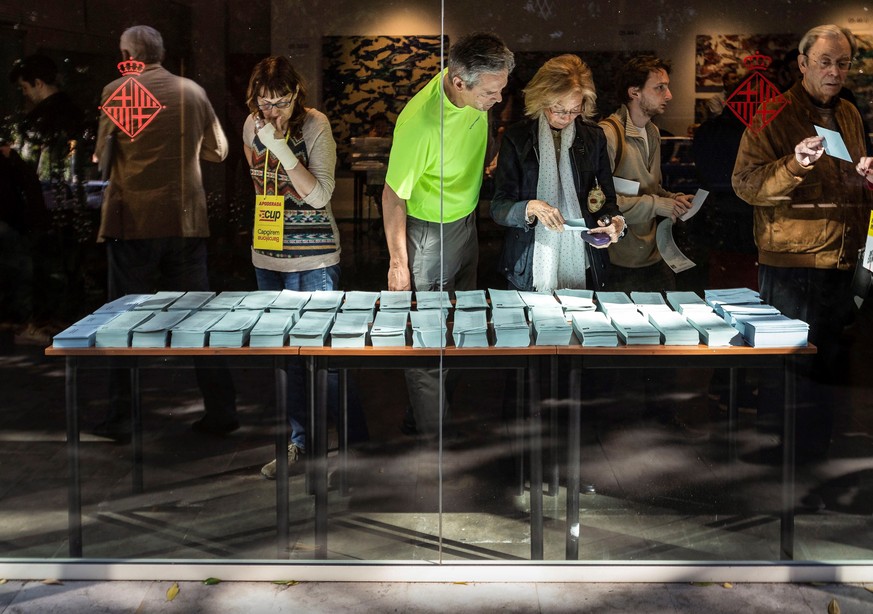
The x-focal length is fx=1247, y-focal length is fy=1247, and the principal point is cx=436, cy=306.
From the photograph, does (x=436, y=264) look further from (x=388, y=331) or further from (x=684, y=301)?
(x=684, y=301)

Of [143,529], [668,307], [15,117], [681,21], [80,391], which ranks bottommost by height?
[143,529]

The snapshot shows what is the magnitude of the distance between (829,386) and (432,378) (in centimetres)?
165

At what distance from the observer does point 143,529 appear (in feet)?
17.1

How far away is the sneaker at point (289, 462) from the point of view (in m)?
5.12

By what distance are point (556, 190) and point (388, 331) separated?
0.88 meters

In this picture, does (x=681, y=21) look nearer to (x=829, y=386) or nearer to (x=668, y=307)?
(x=668, y=307)

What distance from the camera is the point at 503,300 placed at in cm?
504

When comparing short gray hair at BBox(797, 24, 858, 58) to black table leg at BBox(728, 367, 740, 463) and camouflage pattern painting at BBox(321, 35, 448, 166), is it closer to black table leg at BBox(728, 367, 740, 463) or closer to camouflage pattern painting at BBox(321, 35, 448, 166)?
black table leg at BBox(728, 367, 740, 463)

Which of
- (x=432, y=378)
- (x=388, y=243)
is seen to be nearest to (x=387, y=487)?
(x=432, y=378)

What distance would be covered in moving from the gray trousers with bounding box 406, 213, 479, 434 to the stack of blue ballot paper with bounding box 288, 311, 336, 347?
37cm

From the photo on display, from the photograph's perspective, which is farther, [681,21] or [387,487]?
[387,487]

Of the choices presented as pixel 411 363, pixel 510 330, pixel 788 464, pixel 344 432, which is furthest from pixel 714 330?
pixel 344 432

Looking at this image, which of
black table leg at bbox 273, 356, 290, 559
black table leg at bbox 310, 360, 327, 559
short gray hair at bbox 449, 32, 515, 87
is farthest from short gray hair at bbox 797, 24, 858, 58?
black table leg at bbox 273, 356, 290, 559

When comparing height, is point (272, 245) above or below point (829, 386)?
above
